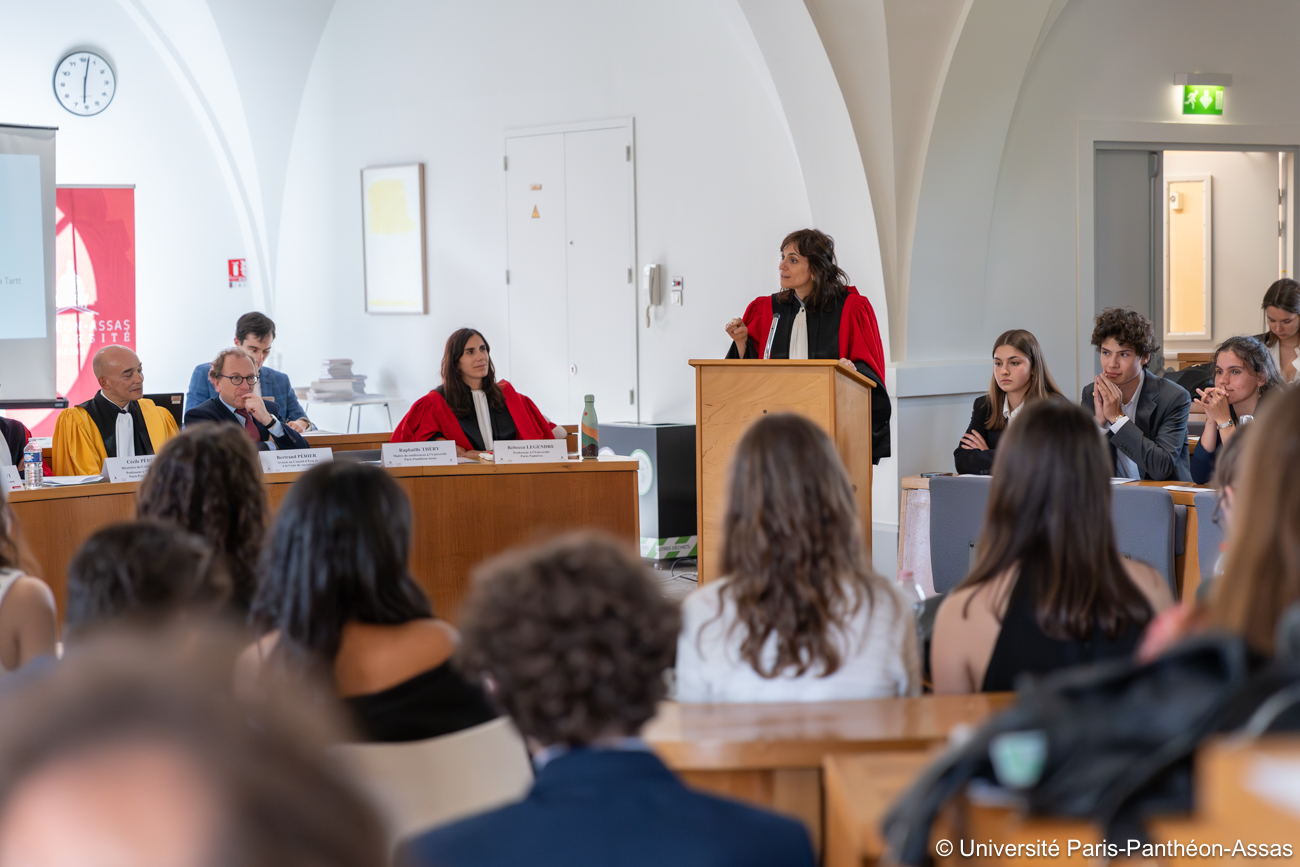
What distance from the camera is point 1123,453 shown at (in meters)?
4.82

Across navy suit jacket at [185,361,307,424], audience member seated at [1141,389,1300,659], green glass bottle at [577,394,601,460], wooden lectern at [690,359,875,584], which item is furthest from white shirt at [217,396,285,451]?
audience member seated at [1141,389,1300,659]

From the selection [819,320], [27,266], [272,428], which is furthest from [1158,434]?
[27,266]

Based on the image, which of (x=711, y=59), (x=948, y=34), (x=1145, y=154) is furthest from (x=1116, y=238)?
(x=711, y=59)

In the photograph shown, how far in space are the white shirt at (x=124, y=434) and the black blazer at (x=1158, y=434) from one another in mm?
4239

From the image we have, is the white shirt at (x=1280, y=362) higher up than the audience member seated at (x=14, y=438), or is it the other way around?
the white shirt at (x=1280, y=362)

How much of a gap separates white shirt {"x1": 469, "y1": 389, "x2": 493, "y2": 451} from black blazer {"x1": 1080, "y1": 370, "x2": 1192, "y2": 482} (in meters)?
2.77

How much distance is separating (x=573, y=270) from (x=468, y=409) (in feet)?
8.52

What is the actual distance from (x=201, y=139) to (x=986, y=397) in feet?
26.2

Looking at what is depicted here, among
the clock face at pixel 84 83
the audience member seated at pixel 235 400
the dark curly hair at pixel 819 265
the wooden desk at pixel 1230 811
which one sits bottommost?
the wooden desk at pixel 1230 811

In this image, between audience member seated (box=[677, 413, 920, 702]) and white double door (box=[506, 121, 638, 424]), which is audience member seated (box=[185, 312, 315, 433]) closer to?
white double door (box=[506, 121, 638, 424])

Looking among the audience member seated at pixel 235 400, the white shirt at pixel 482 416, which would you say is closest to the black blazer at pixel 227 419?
the audience member seated at pixel 235 400

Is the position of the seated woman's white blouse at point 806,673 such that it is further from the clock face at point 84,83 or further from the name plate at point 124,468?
the clock face at point 84,83

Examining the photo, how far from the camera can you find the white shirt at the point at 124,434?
17.4 feet

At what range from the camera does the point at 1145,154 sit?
23.9 feet
